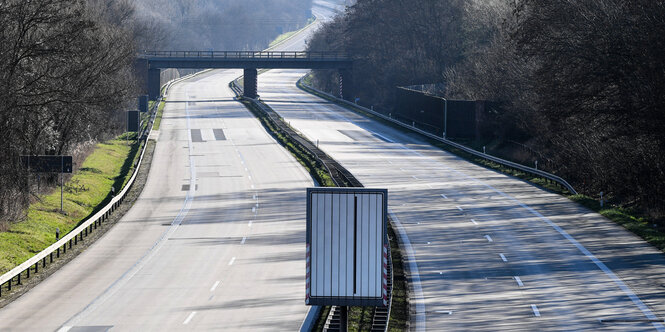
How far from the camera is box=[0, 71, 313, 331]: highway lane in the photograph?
2888 cm

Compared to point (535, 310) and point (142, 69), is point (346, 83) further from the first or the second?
point (535, 310)

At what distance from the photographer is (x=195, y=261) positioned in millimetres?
38406

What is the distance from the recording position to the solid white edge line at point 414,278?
2875 centimetres

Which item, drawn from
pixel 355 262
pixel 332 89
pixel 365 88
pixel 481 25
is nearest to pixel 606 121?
pixel 355 262

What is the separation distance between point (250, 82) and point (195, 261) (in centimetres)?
10604

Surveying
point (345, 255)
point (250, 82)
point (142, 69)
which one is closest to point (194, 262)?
point (345, 255)

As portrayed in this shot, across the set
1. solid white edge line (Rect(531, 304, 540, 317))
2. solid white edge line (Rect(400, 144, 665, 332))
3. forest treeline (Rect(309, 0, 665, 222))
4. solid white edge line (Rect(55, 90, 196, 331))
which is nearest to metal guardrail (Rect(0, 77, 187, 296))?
solid white edge line (Rect(55, 90, 196, 331))

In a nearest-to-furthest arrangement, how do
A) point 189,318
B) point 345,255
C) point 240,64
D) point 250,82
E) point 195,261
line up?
point 345,255
point 189,318
point 195,261
point 240,64
point 250,82

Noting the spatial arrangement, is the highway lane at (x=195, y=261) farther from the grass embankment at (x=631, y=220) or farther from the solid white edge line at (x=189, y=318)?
the grass embankment at (x=631, y=220)

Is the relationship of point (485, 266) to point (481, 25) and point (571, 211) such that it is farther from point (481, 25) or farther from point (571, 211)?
point (481, 25)

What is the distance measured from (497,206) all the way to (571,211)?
381cm

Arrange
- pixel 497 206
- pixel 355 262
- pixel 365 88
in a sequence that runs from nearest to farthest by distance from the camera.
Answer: pixel 355 262, pixel 497 206, pixel 365 88

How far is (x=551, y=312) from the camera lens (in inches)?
1159

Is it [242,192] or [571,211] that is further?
[242,192]
